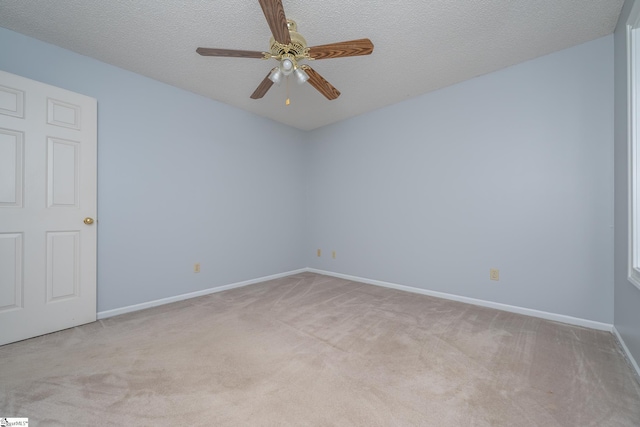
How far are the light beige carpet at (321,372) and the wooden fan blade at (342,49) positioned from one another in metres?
2.06

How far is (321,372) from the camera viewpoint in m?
1.56

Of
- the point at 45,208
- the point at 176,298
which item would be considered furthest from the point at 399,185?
the point at 45,208

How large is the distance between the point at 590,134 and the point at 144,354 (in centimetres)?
391

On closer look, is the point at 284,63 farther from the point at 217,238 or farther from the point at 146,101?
the point at 217,238

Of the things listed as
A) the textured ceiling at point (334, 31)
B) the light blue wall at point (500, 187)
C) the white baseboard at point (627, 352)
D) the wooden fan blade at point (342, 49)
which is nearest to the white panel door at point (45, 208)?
the textured ceiling at point (334, 31)

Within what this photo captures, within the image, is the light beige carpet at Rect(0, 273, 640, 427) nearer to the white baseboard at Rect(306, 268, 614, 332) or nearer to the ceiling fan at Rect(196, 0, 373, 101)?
the white baseboard at Rect(306, 268, 614, 332)

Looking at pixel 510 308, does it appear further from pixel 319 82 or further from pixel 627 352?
pixel 319 82

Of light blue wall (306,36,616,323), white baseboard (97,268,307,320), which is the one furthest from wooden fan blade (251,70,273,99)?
white baseboard (97,268,307,320)

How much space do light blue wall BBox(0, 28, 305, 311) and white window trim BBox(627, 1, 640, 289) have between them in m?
3.44

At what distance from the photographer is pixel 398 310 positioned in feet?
8.50

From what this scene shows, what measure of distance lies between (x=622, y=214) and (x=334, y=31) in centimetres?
252

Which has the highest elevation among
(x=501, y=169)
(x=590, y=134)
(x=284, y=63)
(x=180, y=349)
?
(x=284, y=63)

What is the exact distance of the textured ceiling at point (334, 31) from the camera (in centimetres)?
180

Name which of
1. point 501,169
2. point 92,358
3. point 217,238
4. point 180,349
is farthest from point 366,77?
point 92,358
